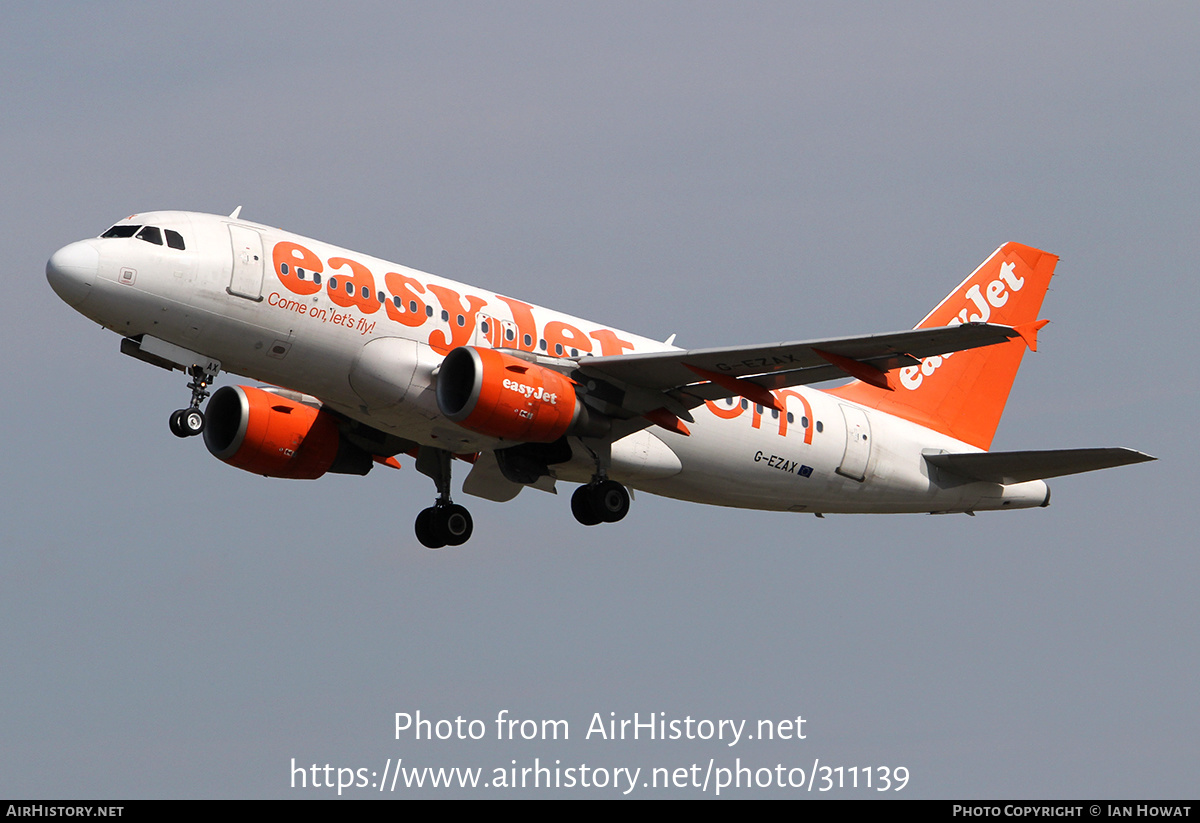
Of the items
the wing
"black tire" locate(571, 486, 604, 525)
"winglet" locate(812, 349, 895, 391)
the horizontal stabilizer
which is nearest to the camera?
the wing

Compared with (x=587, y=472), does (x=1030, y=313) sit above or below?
above

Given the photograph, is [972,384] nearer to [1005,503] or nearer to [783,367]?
[1005,503]

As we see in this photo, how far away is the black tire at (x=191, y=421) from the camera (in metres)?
31.6

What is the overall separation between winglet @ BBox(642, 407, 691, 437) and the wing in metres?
0.02

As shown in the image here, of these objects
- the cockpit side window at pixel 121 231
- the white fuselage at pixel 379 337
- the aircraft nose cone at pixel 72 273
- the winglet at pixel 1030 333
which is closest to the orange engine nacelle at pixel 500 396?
the white fuselage at pixel 379 337

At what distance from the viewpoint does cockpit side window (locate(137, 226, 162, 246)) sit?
31.5 meters

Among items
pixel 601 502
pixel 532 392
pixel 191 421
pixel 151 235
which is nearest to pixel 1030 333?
pixel 601 502

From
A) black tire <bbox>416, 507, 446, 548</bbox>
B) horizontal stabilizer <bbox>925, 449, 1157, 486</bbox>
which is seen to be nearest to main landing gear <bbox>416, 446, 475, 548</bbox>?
black tire <bbox>416, 507, 446, 548</bbox>

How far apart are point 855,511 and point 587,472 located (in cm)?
793

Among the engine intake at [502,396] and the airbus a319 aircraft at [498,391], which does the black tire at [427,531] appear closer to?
the airbus a319 aircraft at [498,391]

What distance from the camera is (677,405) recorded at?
116 ft

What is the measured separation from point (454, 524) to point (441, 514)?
39cm

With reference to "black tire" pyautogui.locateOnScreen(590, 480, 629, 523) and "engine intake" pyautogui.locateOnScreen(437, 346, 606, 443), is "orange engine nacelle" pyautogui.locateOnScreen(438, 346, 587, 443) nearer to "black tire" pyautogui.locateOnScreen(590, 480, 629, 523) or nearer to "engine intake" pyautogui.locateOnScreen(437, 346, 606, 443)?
"engine intake" pyautogui.locateOnScreen(437, 346, 606, 443)

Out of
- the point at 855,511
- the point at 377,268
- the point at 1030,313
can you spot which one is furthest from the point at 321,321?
the point at 1030,313
